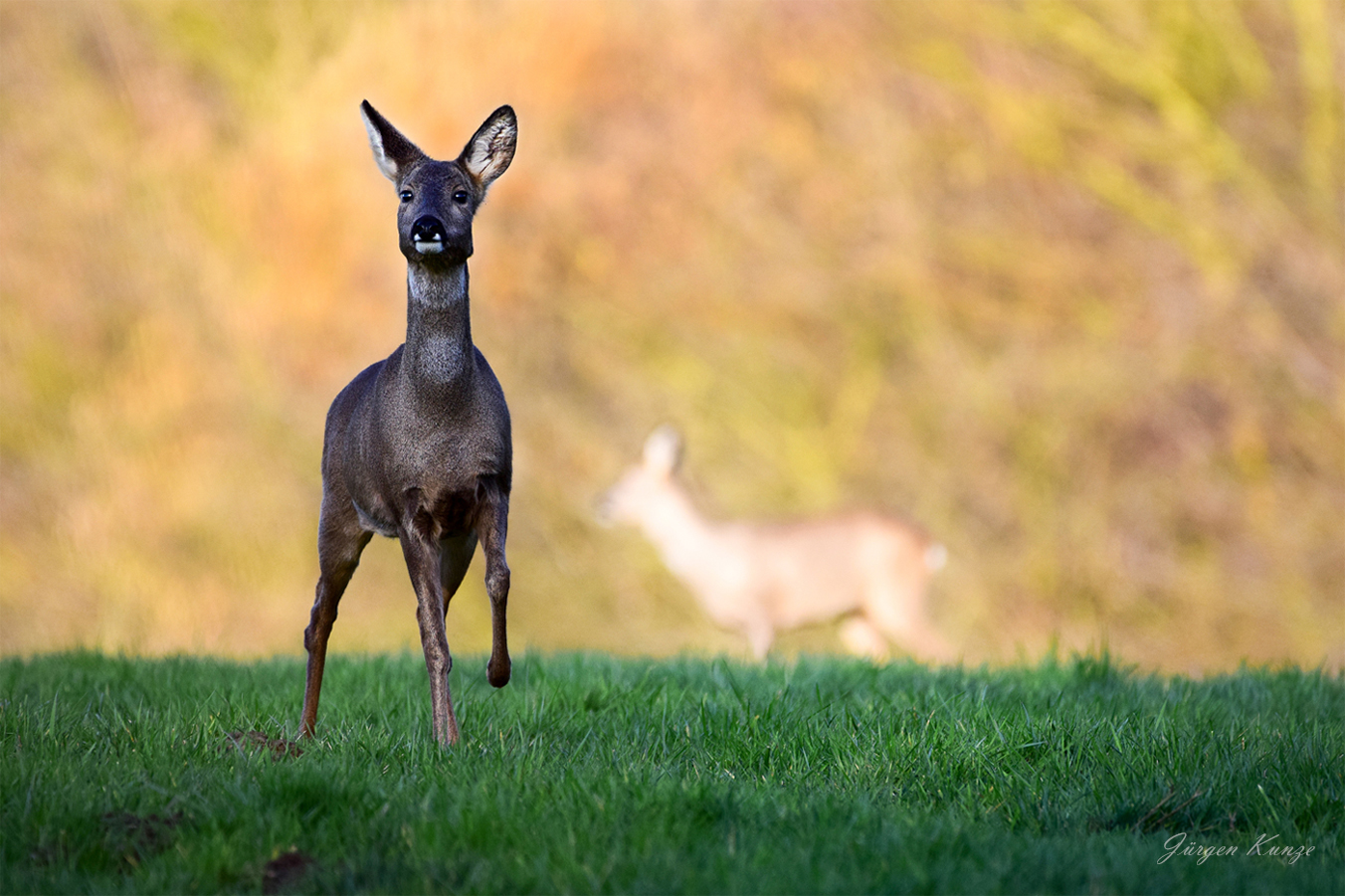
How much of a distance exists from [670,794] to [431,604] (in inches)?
57.9

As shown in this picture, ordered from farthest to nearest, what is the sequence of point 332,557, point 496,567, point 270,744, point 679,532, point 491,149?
point 679,532 → point 332,557 → point 491,149 → point 496,567 → point 270,744

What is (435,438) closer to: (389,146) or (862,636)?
(389,146)

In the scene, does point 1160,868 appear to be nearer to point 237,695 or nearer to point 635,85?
point 237,695

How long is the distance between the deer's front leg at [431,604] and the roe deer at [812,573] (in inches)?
288

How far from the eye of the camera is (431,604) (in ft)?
15.8

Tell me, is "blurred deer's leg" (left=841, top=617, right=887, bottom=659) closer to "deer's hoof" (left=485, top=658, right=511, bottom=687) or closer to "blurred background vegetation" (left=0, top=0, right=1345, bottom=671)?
"blurred background vegetation" (left=0, top=0, right=1345, bottom=671)

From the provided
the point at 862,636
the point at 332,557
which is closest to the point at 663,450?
the point at 862,636

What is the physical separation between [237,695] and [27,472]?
11503 millimetres

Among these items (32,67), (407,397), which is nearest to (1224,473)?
(407,397)

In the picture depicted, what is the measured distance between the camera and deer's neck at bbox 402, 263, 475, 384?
4.97 meters

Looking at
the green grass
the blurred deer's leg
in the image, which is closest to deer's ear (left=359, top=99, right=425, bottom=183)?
the green grass

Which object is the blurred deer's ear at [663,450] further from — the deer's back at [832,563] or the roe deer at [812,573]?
the deer's back at [832,563]

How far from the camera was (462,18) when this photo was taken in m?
16.1

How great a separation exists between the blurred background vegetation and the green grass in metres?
8.05
